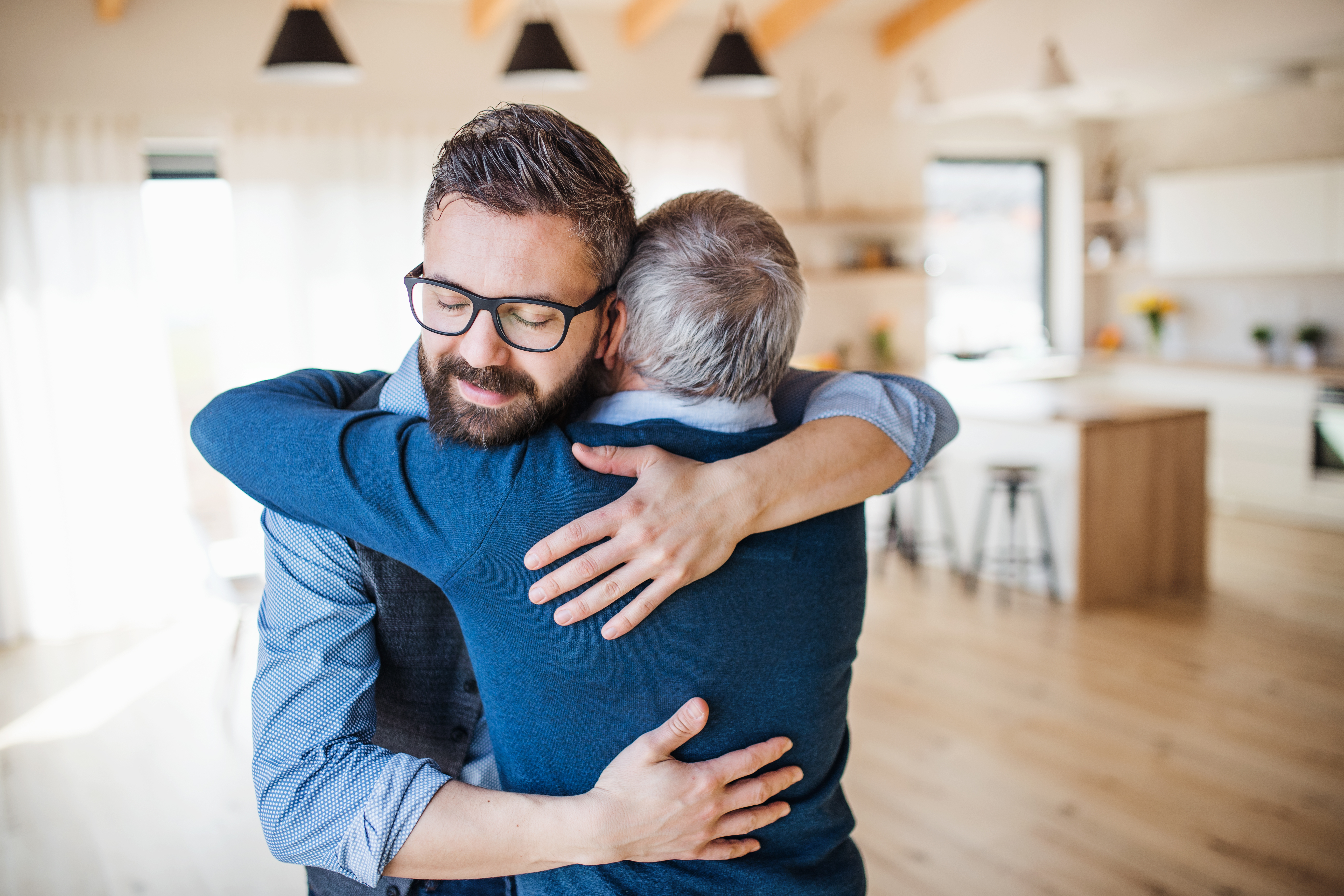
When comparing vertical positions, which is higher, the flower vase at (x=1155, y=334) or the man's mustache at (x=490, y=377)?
the man's mustache at (x=490, y=377)

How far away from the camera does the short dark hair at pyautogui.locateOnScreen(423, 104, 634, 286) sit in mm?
995

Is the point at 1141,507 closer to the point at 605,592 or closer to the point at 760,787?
the point at 760,787

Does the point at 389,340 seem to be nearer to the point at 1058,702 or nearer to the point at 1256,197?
the point at 1058,702

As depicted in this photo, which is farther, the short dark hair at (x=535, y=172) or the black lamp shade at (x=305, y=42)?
the black lamp shade at (x=305, y=42)

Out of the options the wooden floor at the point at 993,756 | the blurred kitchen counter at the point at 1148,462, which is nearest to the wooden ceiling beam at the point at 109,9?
the wooden floor at the point at 993,756

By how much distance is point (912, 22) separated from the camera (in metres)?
7.10

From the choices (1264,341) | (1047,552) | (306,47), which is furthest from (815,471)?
(1264,341)

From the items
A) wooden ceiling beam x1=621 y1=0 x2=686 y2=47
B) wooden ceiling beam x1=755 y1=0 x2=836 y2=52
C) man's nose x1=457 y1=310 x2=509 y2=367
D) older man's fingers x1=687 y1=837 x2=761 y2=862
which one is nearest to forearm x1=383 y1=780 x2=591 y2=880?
older man's fingers x1=687 y1=837 x2=761 y2=862

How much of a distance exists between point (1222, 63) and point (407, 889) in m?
6.28

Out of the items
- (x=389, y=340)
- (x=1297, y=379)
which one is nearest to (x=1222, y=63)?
(x=1297, y=379)

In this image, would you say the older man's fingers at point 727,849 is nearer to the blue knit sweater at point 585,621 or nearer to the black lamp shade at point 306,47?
the blue knit sweater at point 585,621

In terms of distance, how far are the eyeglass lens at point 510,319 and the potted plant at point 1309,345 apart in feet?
22.4

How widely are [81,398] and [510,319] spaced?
4.97 m

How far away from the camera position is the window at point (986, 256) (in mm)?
7836
